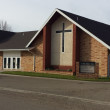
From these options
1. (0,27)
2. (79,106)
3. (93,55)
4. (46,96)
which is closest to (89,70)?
(93,55)

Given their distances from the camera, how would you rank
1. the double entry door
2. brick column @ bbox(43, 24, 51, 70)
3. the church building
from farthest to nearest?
the double entry door, brick column @ bbox(43, 24, 51, 70), the church building

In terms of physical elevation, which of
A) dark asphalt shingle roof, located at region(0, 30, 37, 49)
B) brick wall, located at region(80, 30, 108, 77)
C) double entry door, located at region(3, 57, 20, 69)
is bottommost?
double entry door, located at region(3, 57, 20, 69)

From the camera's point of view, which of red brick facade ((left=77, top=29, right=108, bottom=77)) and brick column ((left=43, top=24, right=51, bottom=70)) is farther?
brick column ((left=43, top=24, right=51, bottom=70))

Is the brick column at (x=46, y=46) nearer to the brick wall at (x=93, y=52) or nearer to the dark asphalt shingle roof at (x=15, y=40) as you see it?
the dark asphalt shingle roof at (x=15, y=40)

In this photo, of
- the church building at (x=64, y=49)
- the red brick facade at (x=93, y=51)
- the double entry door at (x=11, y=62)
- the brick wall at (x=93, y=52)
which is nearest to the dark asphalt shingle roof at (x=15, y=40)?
the church building at (x=64, y=49)

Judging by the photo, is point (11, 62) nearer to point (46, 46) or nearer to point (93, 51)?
point (46, 46)

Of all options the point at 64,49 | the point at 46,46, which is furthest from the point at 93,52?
the point at 46,46

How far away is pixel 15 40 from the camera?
1339 inches

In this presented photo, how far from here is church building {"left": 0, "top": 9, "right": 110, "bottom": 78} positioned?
22.6 metres

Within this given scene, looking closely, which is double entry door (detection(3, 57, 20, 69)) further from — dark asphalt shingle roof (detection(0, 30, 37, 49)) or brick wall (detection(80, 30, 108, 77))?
brick wall (detection(80, 30, 108, 77))

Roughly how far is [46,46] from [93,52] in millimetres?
5636

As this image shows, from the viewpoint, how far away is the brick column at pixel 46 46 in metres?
27.0

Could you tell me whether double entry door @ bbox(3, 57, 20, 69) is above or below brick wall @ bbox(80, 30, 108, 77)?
below

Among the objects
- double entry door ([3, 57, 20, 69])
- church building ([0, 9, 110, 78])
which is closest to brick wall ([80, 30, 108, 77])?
church building ([0, 9, 110, 78])
